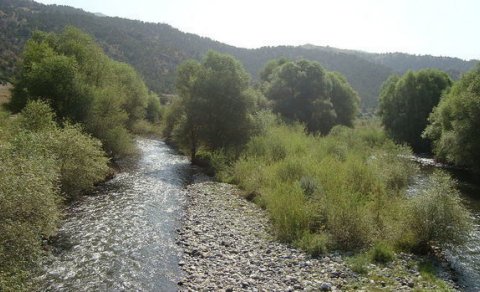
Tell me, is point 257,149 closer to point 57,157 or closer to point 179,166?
point 179,166

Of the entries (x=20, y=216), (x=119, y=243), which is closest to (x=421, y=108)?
(x=119, y=243)

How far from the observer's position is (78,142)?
28.0 metres

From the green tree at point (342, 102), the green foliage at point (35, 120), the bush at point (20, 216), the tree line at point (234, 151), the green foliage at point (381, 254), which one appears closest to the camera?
the bush at point (20, 216)

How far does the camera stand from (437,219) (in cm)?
1933

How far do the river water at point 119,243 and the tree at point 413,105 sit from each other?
5838 cm

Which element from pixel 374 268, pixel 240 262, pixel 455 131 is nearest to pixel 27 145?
pixel 240 262

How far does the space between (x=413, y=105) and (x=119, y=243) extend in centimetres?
7201

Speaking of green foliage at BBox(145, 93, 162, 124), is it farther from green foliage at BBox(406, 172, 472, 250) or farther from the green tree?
green foliage at BBox(406, 172, 472, 250)

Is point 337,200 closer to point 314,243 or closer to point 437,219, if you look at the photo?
point 314,243

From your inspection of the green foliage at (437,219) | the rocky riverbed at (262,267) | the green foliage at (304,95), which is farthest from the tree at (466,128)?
the rocky riverbed at (262,267)

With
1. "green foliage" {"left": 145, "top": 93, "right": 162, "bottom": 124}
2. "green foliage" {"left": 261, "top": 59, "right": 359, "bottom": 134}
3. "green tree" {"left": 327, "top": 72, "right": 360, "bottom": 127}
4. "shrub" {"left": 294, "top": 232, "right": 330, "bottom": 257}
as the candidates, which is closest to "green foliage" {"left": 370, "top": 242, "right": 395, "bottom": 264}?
"shrub" {"left": 294, "top": 232, "right": 330, "bottom": 257}

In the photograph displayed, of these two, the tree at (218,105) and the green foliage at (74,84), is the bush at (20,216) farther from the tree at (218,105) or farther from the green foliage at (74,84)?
the tree at (218,105)

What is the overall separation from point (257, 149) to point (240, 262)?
24.7m

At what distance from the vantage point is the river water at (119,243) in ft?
54.8
